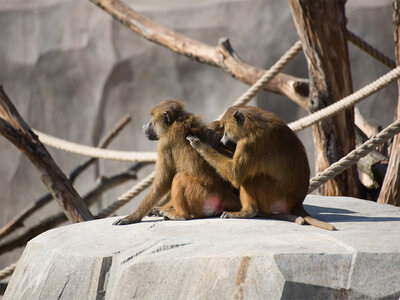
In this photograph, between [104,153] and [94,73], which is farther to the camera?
[94,73]

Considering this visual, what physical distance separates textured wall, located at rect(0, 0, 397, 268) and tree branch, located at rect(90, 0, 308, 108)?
154 inches

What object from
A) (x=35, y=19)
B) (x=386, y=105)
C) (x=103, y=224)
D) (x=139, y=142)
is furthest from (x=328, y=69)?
(x=35, y=19)

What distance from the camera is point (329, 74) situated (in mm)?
5688

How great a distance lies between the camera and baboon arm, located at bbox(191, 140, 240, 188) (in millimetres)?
4133

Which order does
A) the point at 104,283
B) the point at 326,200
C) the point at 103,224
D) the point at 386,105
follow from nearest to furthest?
the point at 104,283, the point at 103,224, the point at 326,200, the point at 386,105

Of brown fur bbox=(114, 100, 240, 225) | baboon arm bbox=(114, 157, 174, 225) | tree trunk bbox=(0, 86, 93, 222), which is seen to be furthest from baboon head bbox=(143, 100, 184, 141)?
tree trunk bbox=(0, 86, 93, 222)

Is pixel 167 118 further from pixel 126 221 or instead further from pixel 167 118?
pixel 126 221

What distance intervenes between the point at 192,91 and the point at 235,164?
24.2 ft

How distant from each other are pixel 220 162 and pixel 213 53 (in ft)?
9.62

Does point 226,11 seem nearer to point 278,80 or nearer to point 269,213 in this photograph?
point 278,80

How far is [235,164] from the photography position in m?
4.09

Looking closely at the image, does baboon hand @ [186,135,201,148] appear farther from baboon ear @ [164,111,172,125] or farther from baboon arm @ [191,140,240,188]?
baboon ear @ [164,111,172,125]

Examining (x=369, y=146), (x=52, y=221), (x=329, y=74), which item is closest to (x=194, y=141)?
(x=369, y=146)

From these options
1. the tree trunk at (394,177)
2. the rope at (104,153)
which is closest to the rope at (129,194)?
the rope at (104,153)
